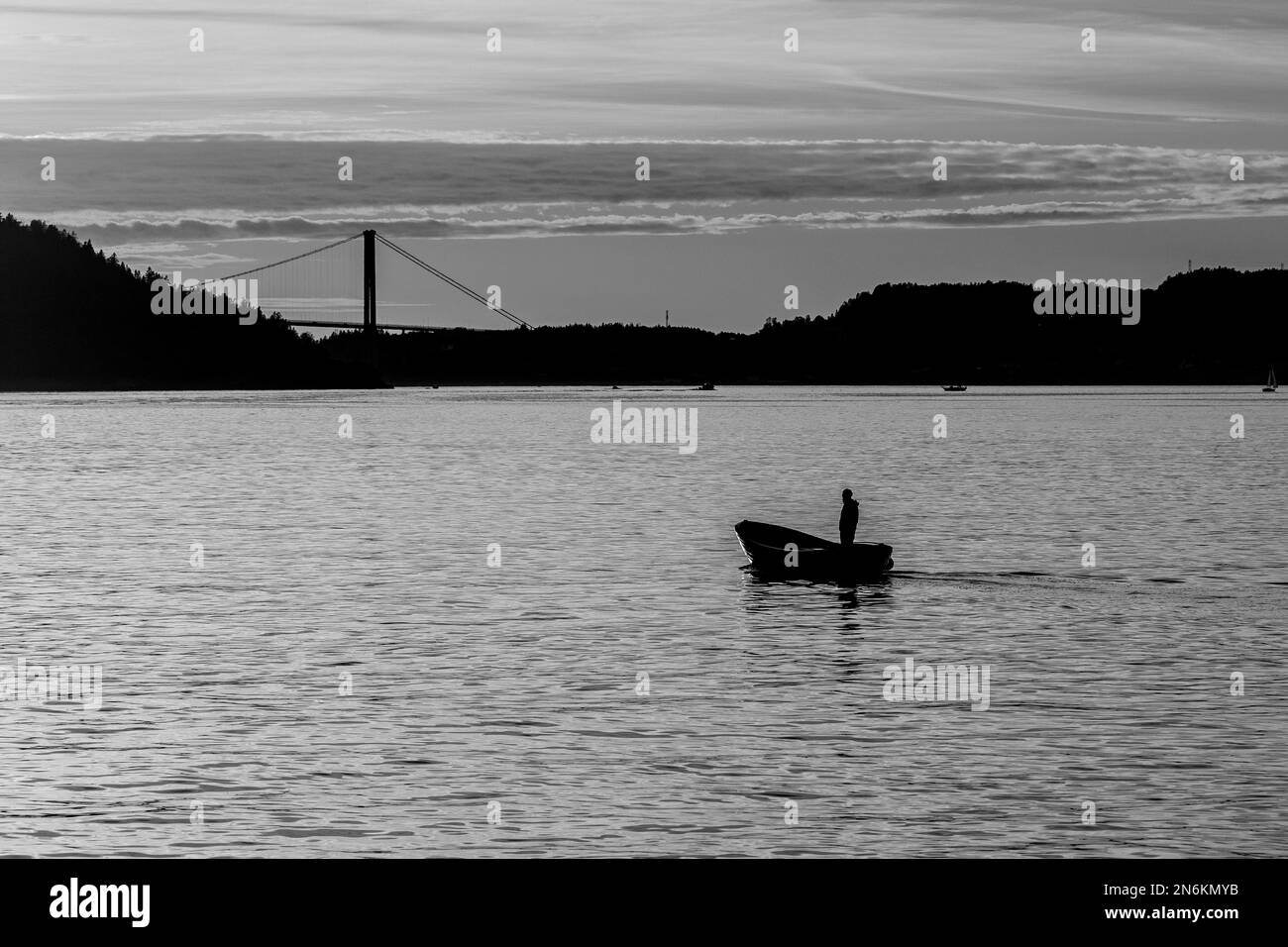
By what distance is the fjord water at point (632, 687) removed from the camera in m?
17.3

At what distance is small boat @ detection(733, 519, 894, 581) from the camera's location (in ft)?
124

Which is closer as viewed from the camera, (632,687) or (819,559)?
(632,687)

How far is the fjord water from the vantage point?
17.3 m

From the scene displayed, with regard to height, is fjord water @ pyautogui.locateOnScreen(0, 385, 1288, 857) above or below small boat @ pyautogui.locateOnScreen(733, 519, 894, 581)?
below

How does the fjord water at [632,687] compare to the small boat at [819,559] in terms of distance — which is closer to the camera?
the fjord water at [632,687]

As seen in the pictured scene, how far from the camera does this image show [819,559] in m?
38.2

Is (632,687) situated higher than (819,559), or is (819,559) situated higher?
(819,559)

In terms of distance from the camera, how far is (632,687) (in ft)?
84.6

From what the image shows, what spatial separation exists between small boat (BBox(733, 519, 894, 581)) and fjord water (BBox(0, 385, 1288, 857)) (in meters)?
0.63

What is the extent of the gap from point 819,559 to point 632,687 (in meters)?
13.2

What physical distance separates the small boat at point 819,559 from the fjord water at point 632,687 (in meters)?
0.63

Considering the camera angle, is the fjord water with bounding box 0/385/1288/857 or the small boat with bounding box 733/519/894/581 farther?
the small boat with bounding box 733/519/894/581
